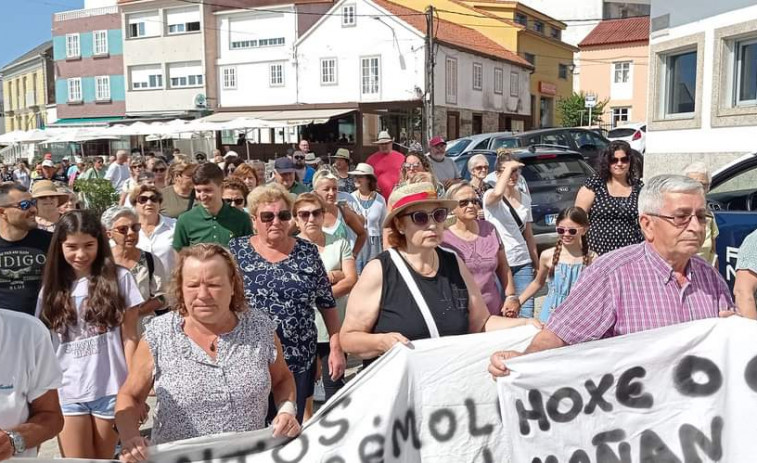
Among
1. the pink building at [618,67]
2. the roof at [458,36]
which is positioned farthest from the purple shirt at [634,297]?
the pink building at [618,67]

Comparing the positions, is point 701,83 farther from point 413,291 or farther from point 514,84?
point 514,84

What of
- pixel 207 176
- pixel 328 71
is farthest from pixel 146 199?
pixel 328 71

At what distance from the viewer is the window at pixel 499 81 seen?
42.3 m

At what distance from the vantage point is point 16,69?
6331cm

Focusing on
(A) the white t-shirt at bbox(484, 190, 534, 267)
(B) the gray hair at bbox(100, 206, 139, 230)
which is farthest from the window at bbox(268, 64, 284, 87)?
(B) the gray hair at bbox(100, 206, 139, 230)

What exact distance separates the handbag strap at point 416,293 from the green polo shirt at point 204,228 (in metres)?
2.02

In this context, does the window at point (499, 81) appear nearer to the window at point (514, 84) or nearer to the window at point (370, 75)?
the window at point (514, 84)

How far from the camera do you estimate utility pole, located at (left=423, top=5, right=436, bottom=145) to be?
31.2 meters

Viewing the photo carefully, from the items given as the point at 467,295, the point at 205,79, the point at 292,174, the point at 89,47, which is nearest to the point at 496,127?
the point at 205,79

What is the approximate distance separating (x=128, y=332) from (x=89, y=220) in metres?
0.62

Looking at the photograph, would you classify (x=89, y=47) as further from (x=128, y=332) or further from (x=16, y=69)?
(x=128, y=332)

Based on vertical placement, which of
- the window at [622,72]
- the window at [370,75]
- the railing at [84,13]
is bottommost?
the window at [370,75]

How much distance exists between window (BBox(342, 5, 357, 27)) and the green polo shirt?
111ft

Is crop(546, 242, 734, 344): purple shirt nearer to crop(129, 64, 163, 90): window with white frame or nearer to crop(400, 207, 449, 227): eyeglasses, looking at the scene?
crop(400, 207, 449, 227): eyeglasses
